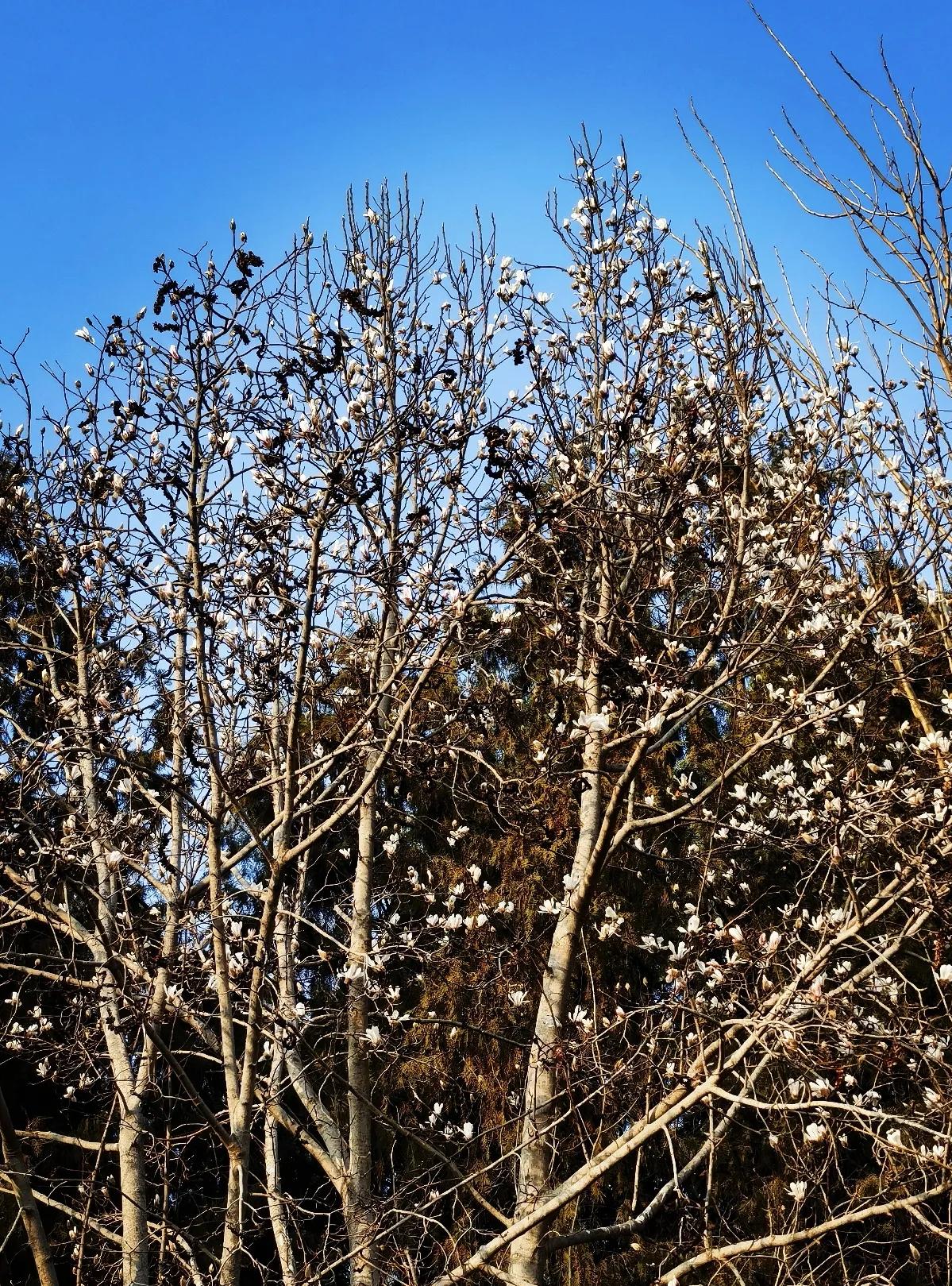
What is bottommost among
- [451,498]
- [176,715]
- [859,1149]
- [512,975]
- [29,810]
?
[859,1149]

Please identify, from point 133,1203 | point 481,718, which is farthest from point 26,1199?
point 481,718

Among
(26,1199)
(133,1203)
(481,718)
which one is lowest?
(133,1203)

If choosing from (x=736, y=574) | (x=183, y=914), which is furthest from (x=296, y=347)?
(x=183, y=914)

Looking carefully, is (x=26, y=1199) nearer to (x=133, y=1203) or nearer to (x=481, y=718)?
(x=133, y=1203)

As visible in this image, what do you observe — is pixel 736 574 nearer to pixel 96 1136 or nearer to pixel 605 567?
pixel 605 567

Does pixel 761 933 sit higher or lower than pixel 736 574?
lower

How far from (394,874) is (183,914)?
3418mm

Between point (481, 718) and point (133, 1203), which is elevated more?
point (481, 718)

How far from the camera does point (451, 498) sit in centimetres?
457

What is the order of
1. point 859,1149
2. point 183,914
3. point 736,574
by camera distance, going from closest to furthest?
point 736,574 < point 183,914 < point 859,1149

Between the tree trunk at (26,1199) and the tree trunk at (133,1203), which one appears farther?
the tree trunk at (133,1203)

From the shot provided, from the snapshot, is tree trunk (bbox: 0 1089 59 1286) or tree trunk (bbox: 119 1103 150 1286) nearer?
tree trunk (bbox: 0 1089 59 1286)

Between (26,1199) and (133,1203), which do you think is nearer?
(26,1199)

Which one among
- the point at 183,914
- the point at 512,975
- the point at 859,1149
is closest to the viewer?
the point at 183,914
